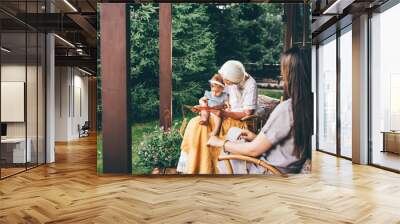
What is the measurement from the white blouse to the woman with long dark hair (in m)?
0.38

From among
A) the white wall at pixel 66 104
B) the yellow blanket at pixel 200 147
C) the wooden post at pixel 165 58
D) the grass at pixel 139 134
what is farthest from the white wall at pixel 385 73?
the white wall at pixel 66 104

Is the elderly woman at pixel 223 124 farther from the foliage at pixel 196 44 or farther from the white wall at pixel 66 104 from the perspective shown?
the white wall at pixel 66 104

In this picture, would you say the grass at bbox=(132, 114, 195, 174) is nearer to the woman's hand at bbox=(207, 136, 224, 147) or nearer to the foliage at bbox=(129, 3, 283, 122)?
the foliage at bbox=(129, 3, 283, 122)

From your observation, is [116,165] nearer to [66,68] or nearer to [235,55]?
[235,55]

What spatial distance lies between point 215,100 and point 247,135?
78cm

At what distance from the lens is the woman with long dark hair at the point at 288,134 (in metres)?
6.34

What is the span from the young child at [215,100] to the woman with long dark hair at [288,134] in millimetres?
288

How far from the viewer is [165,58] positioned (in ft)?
21.4

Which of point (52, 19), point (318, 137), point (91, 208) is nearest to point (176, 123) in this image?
point (91, 208)

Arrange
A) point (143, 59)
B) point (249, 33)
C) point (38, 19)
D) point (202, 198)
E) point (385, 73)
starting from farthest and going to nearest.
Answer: point (38, 19), point (385, 73), point (249, 33), point (143, 59), point (202, 198)

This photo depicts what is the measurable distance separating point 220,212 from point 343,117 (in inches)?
243

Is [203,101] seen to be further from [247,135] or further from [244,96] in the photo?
[247,135]

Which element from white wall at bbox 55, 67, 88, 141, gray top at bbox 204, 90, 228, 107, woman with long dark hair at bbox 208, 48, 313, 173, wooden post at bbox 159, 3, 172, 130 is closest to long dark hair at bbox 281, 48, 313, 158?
woman with long dark hair at bbox 208, 48, 313, 173

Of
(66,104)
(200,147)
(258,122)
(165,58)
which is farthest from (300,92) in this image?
(66,104)
